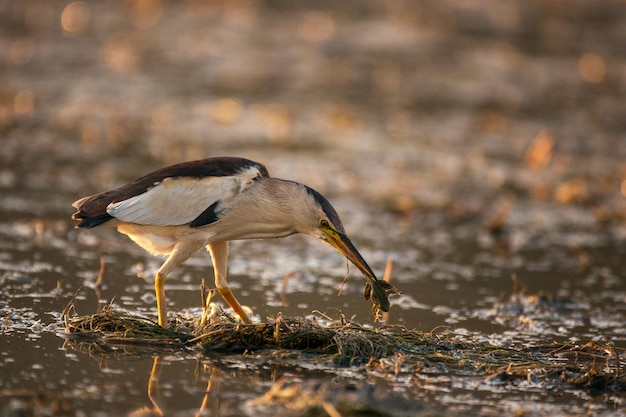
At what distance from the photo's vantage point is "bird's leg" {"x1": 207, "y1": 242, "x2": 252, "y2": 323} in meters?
6.05

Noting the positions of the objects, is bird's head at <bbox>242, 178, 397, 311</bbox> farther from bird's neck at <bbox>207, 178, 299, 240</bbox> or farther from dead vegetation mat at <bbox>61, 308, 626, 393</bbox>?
dead vegetation mat at <bbox>61, 308, 626, 393</bbox>

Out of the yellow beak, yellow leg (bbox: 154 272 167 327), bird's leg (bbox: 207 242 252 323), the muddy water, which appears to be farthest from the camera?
bird's leg (bbox: 207 242 252 323)

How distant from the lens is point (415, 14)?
18625 millimetres

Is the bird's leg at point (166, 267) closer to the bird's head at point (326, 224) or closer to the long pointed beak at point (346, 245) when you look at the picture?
the bird's head at point (326, 224)

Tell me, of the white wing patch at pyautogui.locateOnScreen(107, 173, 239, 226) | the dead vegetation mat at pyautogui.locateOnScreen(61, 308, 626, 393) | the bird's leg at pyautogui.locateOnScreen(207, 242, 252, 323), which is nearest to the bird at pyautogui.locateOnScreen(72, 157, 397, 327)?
the white wing patch at pyautogui.locateOnScreen(107, 173, 239, 226)

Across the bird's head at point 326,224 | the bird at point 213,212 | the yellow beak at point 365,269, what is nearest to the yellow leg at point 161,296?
the bird at point 213,212

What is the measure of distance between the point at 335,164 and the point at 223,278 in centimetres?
479

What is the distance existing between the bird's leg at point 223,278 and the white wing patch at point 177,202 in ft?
1.12

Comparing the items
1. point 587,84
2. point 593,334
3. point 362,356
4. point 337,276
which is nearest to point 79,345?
point 362,356

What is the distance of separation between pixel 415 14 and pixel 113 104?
7820 mm

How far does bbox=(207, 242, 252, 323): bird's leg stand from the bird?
108 mm

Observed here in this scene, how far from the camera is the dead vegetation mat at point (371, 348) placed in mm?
5371

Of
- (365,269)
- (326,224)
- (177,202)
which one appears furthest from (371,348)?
(177,202)

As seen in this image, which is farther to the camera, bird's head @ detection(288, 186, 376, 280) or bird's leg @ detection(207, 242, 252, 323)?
bird's leg @ detection(207, 242, 252, 323)
